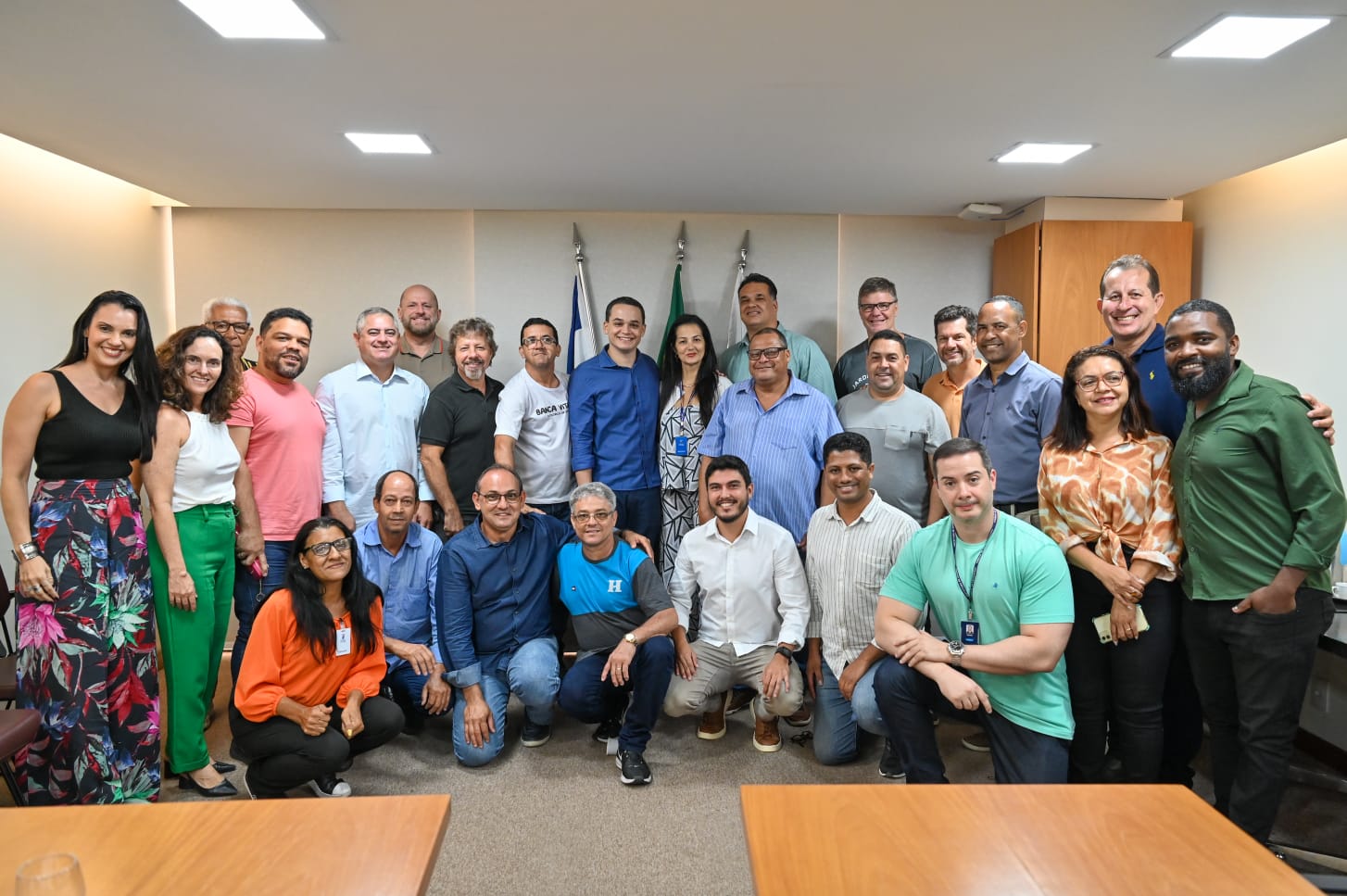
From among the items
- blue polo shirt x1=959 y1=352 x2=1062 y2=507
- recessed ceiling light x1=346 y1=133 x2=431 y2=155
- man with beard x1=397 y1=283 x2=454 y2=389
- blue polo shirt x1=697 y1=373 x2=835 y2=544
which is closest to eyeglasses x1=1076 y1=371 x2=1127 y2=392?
blue polo shirt x1=959 y1=352 x2=1062 y2=507

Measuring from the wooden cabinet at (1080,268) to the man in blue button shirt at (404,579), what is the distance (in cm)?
377

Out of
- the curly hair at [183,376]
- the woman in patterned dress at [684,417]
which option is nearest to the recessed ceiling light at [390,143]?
the curly hair at [183,376]

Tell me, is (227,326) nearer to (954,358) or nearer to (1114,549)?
(954,358)

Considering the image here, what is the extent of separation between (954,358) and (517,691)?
2.45 m

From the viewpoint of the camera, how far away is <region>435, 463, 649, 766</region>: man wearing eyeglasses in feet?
10.9

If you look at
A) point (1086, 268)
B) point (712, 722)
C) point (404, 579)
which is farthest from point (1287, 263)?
point (404, 579)

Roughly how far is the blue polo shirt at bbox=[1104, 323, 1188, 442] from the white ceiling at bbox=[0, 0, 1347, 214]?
3.14ft

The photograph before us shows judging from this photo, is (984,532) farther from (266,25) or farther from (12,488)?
(12,488)

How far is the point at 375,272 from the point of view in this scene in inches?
216

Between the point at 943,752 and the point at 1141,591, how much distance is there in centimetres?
123

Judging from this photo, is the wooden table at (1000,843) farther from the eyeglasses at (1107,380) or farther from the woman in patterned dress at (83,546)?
the woman in patterned dress at (83,546)

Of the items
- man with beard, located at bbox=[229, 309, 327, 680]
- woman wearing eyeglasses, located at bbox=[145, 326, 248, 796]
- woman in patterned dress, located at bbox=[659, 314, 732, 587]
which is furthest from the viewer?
woman in patterned dress, located at bbox=[659, 314, 732, 587]

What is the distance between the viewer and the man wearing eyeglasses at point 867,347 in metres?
4.49

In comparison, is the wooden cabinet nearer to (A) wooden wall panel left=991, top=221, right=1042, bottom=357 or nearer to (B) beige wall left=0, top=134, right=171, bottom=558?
(A) wooden wall panel left=991, top=221, right=1042, bottom=357
